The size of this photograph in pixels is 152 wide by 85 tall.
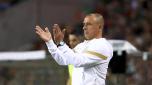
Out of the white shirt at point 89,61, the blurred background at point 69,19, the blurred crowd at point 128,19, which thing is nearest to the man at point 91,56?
the white shirt at point 89,61

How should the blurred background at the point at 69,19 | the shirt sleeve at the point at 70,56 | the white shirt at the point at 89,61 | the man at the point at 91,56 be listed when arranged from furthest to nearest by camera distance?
the blurred background at the point at 69,19
the man at the point at 91,56
the white shirt at the point at 89,61
the shirt sleeve at the point at 70,56

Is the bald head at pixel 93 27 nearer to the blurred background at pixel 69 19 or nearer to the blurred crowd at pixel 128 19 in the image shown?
the blurred background at pixel 69 19

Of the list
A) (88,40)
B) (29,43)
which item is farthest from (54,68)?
(29,43)

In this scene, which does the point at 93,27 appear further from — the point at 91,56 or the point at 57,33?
the point at 57,33

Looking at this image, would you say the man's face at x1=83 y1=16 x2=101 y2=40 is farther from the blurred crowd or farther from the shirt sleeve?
the blurred crowd

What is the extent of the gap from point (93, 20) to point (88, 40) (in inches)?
9.5

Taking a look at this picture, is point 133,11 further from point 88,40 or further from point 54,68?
point 88,40

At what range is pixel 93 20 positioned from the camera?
7652 millimetres

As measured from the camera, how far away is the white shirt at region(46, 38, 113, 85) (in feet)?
23.9

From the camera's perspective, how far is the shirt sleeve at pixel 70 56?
714 centimetres

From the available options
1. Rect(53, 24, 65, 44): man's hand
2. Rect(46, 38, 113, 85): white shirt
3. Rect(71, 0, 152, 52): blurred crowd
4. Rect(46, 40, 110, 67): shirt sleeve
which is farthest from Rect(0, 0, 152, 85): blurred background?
Rect(53, 24, 65, 44): man's hand

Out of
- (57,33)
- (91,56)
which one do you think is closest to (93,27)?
(91,56)

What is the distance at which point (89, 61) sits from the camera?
7.41 meters

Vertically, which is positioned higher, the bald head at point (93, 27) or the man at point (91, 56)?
the bald head at point (93, 27)
